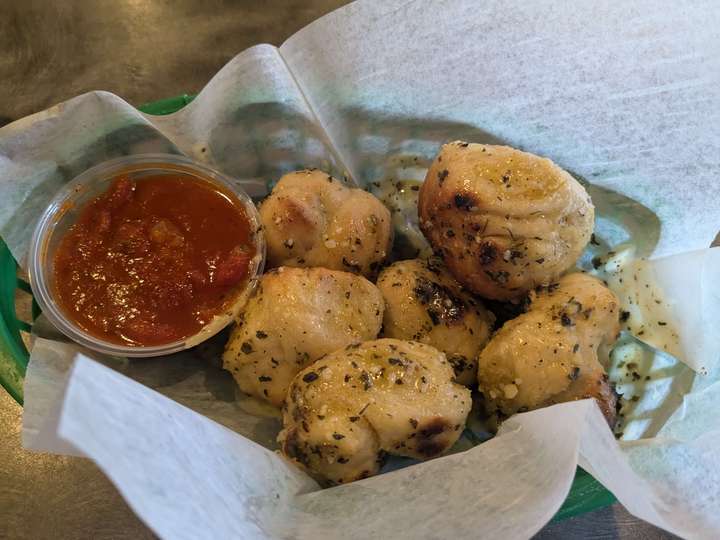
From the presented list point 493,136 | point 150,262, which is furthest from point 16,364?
point 493,136

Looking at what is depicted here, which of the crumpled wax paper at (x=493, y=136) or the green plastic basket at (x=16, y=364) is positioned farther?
the crumpled wax paper at (x=493, y=136)

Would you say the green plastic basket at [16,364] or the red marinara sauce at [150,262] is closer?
the green plastic basket at [16,364]

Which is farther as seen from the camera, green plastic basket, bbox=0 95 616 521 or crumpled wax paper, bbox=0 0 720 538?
crumpled wax paper, bbox=0 0 720 538

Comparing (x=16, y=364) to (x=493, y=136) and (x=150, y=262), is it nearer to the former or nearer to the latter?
(x=150, y=262)
